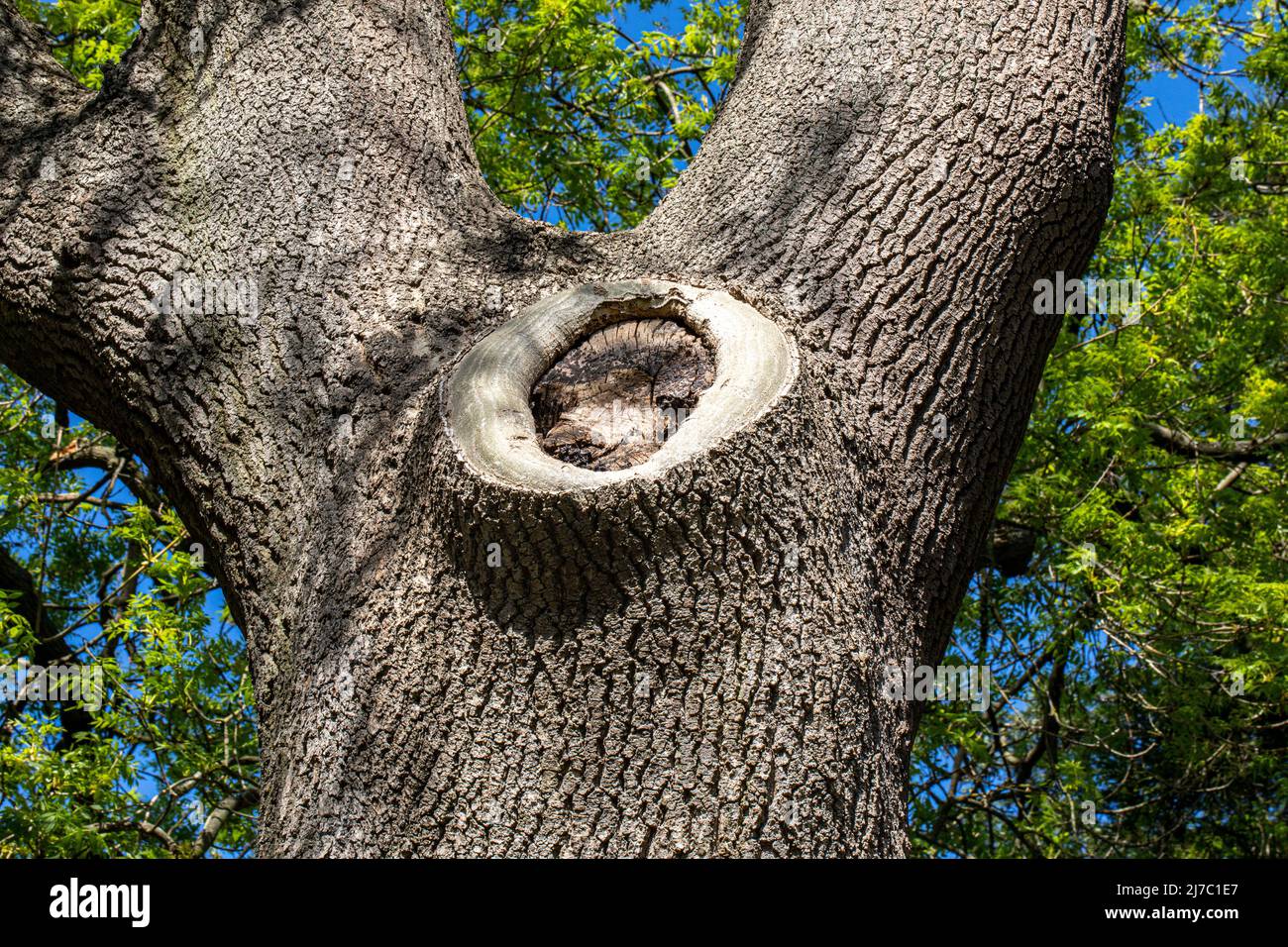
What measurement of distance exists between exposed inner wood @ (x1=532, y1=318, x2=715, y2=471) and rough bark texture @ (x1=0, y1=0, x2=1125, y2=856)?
0.65ft

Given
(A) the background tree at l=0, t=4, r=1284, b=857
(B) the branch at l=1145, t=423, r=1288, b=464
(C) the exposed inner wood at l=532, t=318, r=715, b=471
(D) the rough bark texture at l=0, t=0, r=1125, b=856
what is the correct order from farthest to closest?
1. (B) the branch at l=1145, t=423, r=1288, b=464
2. (A) the background tree at l=0, t=4, r=1284, b=857
3. (C) the exposed inner wood at l=532, t=318, r=715, b=471
4. (D) the rough bark texture at l=0, t=0, r=1125, b=856

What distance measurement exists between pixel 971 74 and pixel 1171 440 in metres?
6.44

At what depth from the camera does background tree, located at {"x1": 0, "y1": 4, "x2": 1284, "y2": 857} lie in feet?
19.9

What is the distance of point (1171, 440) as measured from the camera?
27.3 ft

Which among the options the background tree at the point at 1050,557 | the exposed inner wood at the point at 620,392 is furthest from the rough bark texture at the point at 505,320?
the background tree at the point at 1050,557

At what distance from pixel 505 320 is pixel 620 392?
376 mm

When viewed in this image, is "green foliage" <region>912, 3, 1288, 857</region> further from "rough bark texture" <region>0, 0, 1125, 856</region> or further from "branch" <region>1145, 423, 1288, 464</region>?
"rough bark texture" <region>0, 0, 1125, 856</region>

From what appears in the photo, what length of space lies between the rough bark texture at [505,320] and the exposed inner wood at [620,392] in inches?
7.8

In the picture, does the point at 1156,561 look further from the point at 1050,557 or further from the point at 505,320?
the point at 505,320

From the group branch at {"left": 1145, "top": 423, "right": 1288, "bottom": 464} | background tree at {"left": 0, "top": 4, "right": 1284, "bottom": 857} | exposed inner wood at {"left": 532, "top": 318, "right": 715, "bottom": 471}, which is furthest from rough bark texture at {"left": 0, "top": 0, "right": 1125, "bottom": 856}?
branch at {"left": 1145, "top": 423, "right": 1288, "bottom": 464}

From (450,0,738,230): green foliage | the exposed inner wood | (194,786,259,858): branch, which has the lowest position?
(194,786,259,858): branch

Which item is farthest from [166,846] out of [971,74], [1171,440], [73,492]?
[1171,440]

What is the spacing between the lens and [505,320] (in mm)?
2586

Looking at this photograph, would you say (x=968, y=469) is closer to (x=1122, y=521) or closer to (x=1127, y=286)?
(x=1122, y=521)
